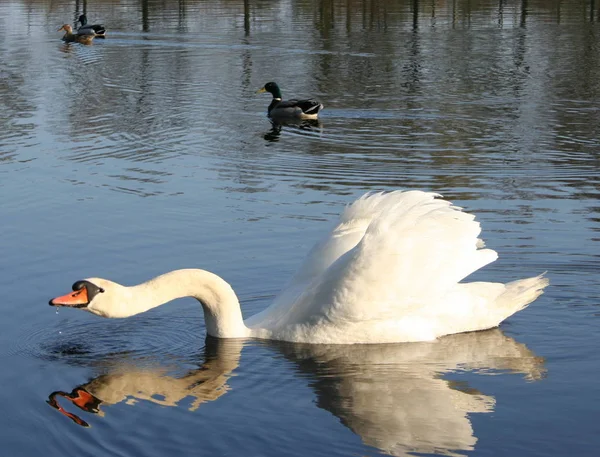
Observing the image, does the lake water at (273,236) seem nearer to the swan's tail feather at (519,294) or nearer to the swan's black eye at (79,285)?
the swan's tail feather at (519,294)

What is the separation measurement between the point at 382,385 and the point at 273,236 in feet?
12.5

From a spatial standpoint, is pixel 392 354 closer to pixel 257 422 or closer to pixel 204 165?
pixel 257 422

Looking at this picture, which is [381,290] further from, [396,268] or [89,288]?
[89,288]

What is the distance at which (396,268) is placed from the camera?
8.63 m

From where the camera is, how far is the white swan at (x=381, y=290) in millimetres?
8562

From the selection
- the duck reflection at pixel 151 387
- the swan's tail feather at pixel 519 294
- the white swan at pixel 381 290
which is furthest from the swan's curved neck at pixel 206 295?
the swan's tail feather at pixel 519 294

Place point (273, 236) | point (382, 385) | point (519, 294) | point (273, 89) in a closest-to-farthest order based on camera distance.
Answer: point (382, 385) < point (519, 294) < point (273, 236) < point (273, 89)

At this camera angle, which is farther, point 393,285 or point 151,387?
point 393,285

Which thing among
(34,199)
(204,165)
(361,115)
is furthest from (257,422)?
(361,115)

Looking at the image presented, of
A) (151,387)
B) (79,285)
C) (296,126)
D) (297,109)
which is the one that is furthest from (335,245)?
(297,109)

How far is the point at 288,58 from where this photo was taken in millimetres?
30891

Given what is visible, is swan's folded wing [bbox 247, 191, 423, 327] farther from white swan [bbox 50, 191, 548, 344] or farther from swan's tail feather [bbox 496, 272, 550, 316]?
swan's tail feather [bbox 496, 272, 550, 316]

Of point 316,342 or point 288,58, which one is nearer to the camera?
point 316,342

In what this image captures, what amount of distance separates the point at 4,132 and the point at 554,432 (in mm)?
13449
